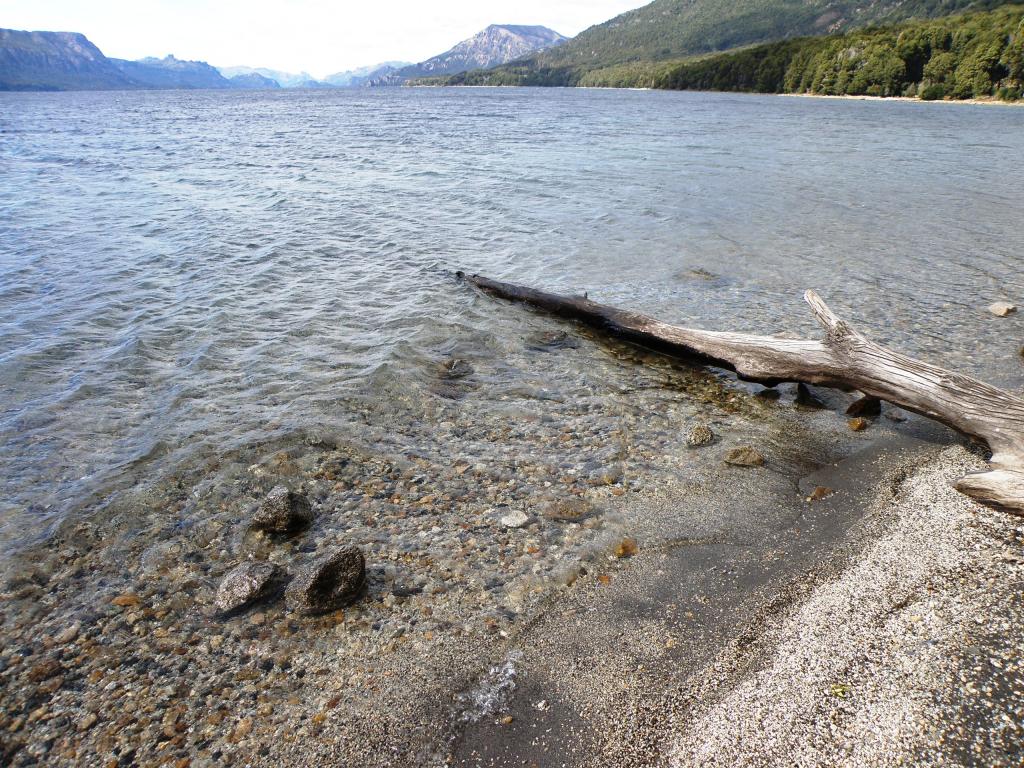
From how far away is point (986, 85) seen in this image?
91.5m

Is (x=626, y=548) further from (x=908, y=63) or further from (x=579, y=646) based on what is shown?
(x=908, y=63)

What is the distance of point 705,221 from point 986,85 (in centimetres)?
10733

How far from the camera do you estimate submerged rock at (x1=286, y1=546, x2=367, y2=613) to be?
4.94 m

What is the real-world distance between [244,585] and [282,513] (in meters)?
0.97

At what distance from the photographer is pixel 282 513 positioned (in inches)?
234

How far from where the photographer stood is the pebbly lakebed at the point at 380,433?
14.2ft

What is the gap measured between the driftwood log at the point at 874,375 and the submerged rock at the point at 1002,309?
19.9 feet

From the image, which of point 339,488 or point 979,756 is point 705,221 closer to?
Answer: point 339,488

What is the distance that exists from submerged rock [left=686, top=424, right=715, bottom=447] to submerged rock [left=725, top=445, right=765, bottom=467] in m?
0.36

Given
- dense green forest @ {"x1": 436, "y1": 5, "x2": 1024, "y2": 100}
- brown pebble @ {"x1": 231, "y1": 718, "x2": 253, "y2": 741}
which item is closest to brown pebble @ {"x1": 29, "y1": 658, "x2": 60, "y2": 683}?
brown pebble @ {"x1": 231, "y1": 718, "x2": 253, "y2": 741}

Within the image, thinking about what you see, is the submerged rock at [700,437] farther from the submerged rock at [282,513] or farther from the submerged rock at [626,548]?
the submerged rock at [282,513]

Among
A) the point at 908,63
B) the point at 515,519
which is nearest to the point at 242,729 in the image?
the point at 515,519

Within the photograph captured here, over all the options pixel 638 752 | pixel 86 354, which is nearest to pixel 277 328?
pixel 86 354

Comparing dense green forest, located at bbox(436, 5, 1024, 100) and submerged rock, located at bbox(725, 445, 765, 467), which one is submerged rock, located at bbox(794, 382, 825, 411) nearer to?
submerged rock, located at bbox(725, 445, 765, 467)
